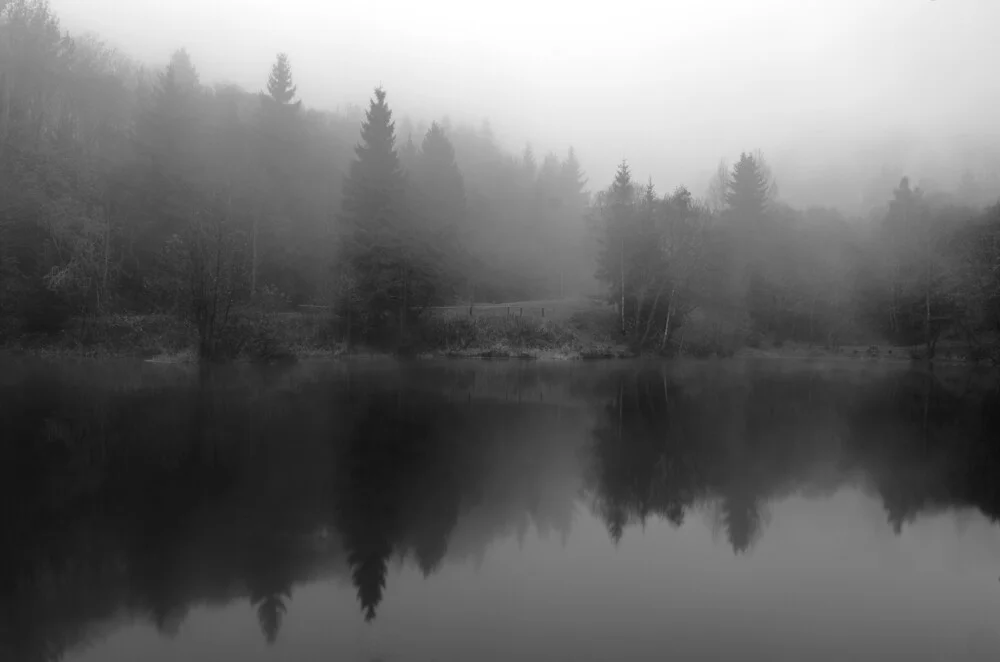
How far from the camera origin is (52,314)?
34.3 metres

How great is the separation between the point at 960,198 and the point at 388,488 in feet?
243

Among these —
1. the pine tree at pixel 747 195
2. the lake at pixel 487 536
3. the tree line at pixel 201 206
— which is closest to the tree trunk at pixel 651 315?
the tree line at pixel 201 206

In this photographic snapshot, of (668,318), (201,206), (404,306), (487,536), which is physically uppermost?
(201,206)

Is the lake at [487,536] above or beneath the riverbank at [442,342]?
beneath

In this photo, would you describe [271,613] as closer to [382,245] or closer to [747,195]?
[382,245]

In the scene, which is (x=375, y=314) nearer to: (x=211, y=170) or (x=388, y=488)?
(x=211, y=170)

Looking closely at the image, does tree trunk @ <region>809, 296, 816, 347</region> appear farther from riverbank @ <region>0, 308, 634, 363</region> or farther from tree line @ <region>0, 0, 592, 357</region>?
tree line @ <region>0, 0, 592, 357</region>

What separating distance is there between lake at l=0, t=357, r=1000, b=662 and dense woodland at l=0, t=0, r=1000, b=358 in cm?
2091

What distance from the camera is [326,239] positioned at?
156 feet

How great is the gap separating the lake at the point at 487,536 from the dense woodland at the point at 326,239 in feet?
68.6

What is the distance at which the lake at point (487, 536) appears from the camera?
471 centimetres

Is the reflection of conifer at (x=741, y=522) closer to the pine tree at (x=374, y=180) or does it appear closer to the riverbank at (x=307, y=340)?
the riverbank at (x=307, y=340)

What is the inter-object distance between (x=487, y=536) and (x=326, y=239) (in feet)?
144

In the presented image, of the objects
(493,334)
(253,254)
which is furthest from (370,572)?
(253,254)
